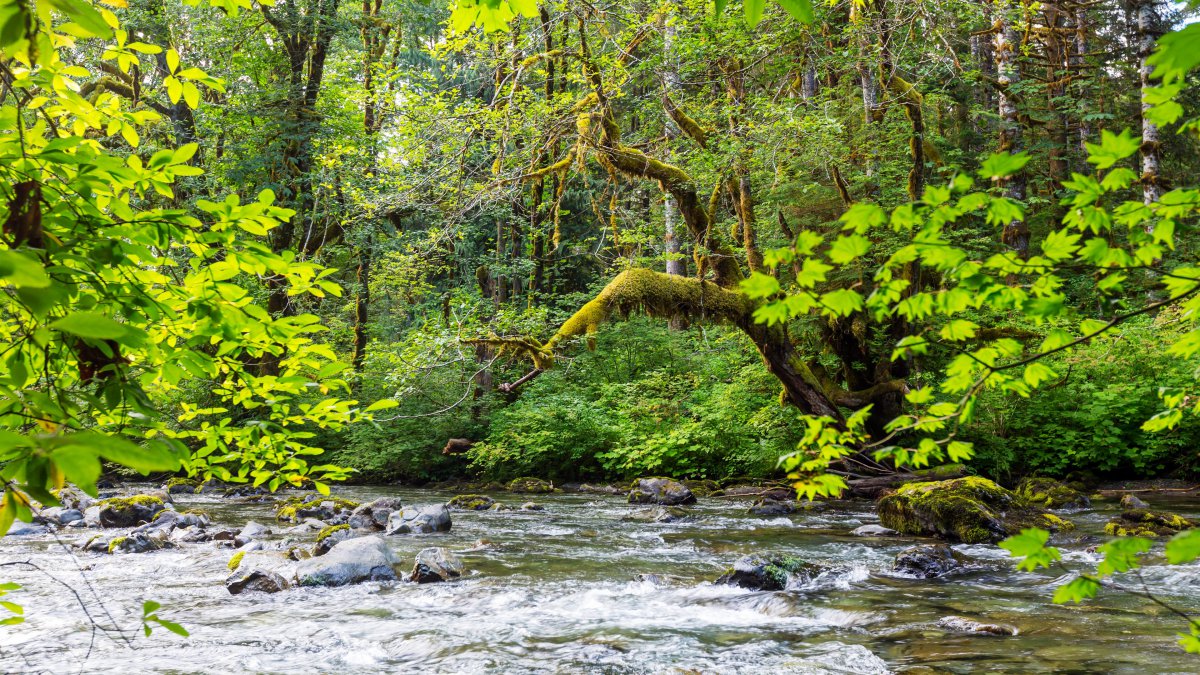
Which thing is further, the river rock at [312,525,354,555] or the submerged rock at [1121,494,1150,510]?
the submerged rock at [1121,494,1150,510]

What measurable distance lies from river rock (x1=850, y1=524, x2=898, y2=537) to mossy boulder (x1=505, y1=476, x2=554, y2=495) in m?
7.83

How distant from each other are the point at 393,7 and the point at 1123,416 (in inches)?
800

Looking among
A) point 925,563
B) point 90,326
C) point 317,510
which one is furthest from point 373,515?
point 90,326

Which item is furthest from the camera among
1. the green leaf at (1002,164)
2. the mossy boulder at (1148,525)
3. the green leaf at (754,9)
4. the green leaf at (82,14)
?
the mossy boulder at (1148,525)

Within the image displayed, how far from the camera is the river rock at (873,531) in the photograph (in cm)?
928

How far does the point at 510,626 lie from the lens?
589 cm

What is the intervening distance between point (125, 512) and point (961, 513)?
12008 millimetres

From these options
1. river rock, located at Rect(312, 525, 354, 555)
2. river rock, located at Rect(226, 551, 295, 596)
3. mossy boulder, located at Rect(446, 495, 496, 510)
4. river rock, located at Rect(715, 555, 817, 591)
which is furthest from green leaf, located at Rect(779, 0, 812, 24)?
mossy boulder, located at Rect(446, 495, 496, 510)

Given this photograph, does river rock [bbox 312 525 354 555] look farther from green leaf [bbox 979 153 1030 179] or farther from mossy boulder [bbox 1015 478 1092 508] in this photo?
mossy boulder [bbox 1015 478 1092 508]

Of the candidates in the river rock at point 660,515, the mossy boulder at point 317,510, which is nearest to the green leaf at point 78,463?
the river rock at point 660,515

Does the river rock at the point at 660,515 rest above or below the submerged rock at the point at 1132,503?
below

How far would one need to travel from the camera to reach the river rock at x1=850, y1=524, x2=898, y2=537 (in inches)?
365

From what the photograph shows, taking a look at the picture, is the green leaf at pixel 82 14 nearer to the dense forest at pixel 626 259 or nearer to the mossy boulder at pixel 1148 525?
the dense forest at pixel 626 259

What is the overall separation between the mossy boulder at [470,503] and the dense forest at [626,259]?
7.56 feet
